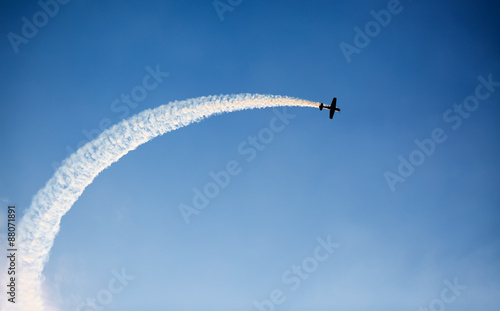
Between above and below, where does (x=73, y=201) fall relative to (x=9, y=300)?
above

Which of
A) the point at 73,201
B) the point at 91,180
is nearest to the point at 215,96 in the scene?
the point at 91,180

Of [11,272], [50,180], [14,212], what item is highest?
[50,180]

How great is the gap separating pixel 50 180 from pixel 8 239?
8.17m

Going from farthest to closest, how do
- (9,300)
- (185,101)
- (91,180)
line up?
(185,101), (91,180), (9,300)

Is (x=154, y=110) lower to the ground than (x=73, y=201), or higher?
higher

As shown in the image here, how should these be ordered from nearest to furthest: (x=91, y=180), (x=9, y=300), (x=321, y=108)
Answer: (x=9, y=300), (x=91, y=180), (x=321, y=108)

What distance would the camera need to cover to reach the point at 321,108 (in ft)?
149

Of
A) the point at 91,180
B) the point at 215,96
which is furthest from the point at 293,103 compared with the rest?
the point at 91,180

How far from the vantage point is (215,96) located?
137ft

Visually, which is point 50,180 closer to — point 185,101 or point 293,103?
point 185,101

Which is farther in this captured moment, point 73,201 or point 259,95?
point 259,95

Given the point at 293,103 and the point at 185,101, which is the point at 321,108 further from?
the point at 185,101

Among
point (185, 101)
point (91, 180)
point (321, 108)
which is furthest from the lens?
point (321, 108)

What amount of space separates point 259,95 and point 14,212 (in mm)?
34079
